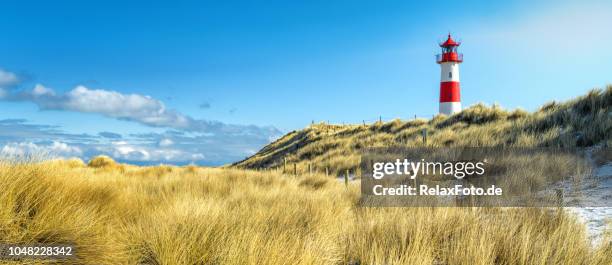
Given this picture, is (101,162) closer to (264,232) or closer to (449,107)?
(264,232)

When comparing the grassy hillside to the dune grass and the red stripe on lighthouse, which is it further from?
the dune grass

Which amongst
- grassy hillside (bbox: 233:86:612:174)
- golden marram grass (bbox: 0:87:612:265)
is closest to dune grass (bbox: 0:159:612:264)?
golden marram grass (bbox: 0:87:612:265)

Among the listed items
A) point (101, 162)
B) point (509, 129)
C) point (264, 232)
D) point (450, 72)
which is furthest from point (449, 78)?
point (264, 232)

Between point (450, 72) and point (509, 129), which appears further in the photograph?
point (450, 72)

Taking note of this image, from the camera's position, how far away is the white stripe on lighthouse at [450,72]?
33.0 metres

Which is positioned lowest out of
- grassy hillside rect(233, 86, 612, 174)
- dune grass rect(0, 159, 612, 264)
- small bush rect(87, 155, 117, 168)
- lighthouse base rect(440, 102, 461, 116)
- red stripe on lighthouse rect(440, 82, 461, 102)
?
dune grass rect(0, 159, 612, 264)

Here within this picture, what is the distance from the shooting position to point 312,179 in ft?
39.9

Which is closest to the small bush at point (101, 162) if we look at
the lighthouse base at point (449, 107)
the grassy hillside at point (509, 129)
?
the grassy hillside at point (509, 129)

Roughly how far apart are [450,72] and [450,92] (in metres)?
1.65

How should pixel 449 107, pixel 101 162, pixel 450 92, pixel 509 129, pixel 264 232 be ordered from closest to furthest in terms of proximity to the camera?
pixel 264 232
pixel 509 129
pixel 101 162
pixel 449 107
pixel 450 92

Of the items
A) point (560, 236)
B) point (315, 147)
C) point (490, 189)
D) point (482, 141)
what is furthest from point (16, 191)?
point (315, 147)

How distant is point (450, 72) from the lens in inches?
1299

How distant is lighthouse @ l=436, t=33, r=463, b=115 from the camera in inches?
1270

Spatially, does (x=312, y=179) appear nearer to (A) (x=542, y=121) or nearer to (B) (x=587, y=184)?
(B) (x=587, y=184)
